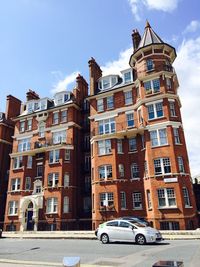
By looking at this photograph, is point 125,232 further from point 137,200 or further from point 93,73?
point 93,73

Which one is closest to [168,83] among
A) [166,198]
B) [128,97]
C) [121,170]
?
[128,97]

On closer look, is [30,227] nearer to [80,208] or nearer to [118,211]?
[80,208]

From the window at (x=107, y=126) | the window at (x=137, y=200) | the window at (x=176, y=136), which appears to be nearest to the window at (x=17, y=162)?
the window at (x=107, y=126)

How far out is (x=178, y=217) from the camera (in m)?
24.6

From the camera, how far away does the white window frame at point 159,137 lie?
27922mm

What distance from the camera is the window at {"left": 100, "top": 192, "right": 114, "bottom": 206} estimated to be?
29.0 metres

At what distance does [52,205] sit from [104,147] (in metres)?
10.9

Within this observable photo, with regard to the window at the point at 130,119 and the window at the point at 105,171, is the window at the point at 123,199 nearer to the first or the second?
the window at the point at 105,171

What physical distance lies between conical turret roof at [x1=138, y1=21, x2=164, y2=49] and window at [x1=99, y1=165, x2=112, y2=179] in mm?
17226

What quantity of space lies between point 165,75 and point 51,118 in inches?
749

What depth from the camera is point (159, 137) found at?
28250 millimetres

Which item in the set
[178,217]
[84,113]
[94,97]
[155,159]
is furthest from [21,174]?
[178,217]

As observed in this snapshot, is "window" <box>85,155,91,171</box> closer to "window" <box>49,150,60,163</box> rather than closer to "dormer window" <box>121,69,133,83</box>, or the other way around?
"window" <box>49,150,60,163</box>

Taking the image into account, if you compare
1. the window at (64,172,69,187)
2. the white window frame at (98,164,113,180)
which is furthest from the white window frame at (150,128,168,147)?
the window at (64,172,69,187)
